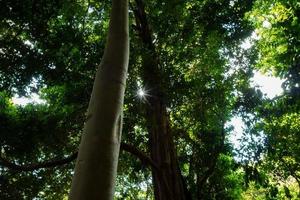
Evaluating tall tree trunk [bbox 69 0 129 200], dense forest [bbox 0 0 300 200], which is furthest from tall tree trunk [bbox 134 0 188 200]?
tall tree trunk [bbox 69 0 129 200]

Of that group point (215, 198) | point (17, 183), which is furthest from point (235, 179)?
point (17, 183)

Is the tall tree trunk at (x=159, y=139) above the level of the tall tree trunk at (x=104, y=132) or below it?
above

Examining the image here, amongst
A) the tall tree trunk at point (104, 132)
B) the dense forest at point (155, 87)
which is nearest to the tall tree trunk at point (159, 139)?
the dense forest at point (155, 87)

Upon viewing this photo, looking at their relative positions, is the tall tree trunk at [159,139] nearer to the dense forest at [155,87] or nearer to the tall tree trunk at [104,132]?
the dense forest at [155,87]

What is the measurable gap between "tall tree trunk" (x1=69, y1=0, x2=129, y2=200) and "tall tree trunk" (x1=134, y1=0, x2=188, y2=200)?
3.33 m

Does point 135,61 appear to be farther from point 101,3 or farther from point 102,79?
point 102,79

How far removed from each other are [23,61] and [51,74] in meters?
0.64

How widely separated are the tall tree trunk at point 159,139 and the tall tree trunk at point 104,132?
3326mm

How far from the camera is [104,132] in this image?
211cm

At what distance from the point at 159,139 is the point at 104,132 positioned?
4978 millimetres

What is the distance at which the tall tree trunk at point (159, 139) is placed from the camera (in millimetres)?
5938

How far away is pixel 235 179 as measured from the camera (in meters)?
13.1

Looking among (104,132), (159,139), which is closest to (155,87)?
(159,139)

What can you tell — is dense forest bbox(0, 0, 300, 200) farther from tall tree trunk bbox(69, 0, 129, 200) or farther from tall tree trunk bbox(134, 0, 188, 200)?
tall tree trunk bbox(69, 0, 129, 200)
